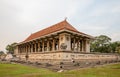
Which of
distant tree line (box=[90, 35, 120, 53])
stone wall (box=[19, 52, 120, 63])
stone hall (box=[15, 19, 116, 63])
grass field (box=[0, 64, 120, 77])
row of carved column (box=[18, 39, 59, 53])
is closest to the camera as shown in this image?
grass field (box=[0, 64, 120, 77])

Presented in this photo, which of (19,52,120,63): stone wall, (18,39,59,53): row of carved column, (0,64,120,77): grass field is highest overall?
(18,39,59,53): row of carved column

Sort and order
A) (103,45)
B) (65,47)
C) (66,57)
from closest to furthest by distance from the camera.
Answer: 1. (66,57)
2. (65,47)
3. (103,45)

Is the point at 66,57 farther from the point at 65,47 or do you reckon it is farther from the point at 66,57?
the point at 65,47

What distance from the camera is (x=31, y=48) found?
48.8 m

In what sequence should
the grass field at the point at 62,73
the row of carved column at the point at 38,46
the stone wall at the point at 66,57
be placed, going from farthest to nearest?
the row of carved column at the point at 38,46 → the stone wall at the point at 66,57 → the grass field at the point at 62,73

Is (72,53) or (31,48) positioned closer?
(72,53)

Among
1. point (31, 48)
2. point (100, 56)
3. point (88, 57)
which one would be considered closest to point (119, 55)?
point (100, 56)

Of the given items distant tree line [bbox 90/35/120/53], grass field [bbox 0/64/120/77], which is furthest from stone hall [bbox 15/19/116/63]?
distant tree line [bbox 90/35/120/53]

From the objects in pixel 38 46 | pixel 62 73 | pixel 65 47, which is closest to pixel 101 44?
pixel 38 46

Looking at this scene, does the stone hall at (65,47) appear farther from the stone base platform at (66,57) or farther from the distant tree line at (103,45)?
the distant tree line at (103,45)

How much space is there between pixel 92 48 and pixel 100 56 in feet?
104

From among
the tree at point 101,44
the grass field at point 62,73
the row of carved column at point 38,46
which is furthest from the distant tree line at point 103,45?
the grass field at point 62,73

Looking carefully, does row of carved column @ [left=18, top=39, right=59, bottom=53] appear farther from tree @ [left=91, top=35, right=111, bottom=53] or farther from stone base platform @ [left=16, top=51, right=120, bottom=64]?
tree @ [left=91, top=35, right=111, bottom=53]

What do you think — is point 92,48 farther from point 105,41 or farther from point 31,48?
point 31,48
